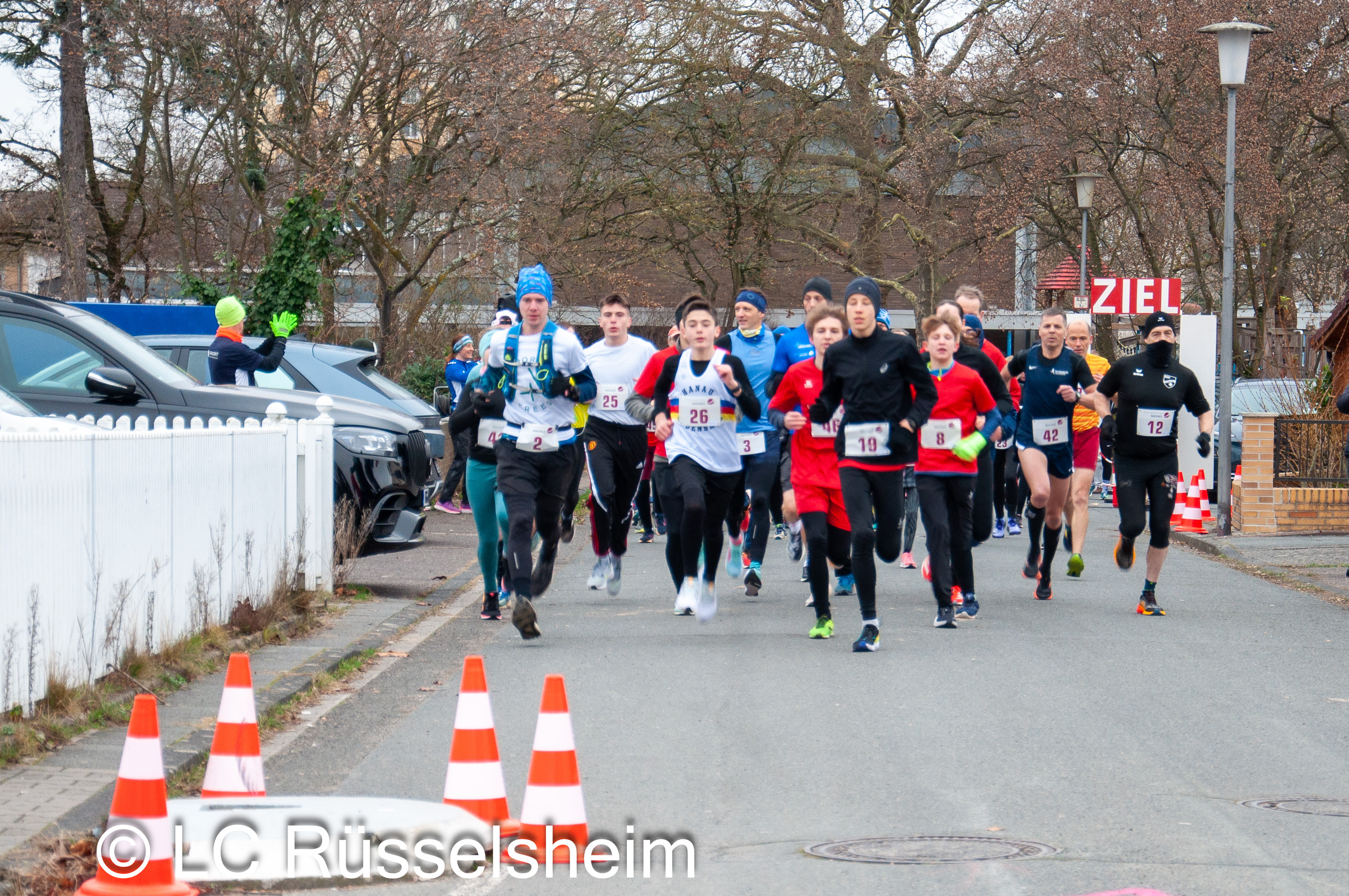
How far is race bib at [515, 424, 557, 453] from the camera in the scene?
31.4 feet

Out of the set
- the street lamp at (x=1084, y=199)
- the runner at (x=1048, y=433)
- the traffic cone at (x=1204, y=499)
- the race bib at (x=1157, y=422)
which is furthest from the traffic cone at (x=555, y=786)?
the street lamp at (x=1084, y=199)

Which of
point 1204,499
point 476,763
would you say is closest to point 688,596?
point 476,763

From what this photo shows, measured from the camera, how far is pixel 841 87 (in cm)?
3056

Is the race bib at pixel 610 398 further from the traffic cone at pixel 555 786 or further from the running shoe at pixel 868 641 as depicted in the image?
the traffic cone at pixel 555 786

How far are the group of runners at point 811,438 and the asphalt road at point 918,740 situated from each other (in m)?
0.44

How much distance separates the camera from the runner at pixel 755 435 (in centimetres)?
1125

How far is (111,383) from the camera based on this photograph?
9.76 metres

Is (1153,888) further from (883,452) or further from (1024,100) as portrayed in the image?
(1024,100)

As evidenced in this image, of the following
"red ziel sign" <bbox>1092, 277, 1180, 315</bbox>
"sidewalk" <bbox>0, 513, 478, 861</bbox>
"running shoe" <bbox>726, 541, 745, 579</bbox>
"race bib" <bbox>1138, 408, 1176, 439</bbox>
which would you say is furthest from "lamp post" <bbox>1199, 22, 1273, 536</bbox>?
"sidewalk" <bbox>0, 513, 478, 861</bbox>

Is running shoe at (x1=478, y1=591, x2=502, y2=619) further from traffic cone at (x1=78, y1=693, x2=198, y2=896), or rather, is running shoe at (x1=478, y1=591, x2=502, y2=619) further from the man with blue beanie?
traffic cone at (x1=78, y1=693, x2=198, y2=896)

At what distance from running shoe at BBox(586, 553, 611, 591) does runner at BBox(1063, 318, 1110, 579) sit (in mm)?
3425

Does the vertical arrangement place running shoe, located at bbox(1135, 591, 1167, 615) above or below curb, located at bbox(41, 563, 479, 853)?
above

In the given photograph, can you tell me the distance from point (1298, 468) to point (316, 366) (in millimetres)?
10850

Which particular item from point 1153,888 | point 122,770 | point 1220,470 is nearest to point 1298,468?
point 1220,470
